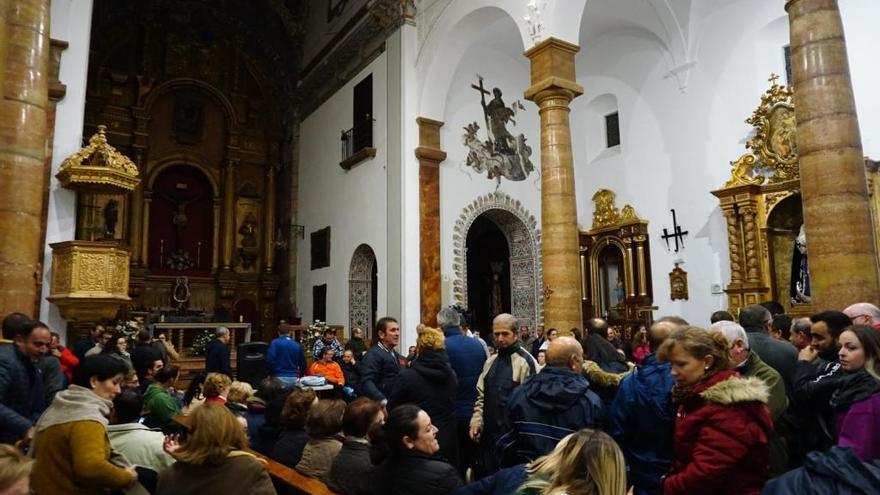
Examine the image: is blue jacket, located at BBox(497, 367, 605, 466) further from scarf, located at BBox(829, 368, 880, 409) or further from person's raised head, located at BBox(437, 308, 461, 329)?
person's raised head, located at BBox(437, 308, 461, 329)

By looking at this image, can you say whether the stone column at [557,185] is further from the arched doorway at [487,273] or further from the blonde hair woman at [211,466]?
the blonde hair woman at [211,466]

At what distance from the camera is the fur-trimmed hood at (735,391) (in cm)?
232

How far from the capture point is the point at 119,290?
10.1 meters

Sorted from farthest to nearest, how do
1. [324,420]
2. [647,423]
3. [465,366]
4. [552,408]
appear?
[465,366]
[324,420]
[552,408]
[647,423]

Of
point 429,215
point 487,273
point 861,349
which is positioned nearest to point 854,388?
point 861,349

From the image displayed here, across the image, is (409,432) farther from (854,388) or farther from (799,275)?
(799,275)

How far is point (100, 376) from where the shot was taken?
2943 mm

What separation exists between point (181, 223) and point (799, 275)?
15.6m

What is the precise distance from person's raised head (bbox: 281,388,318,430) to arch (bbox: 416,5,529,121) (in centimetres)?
1032

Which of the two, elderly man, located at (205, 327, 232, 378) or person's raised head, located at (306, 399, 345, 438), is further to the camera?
elderly man, located at (205, 327, 232, 378)

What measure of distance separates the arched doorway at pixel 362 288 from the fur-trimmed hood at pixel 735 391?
12329 mm

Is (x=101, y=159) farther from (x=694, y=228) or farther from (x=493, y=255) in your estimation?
(x=694, y=228)

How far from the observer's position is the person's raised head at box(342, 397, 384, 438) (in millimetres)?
3318

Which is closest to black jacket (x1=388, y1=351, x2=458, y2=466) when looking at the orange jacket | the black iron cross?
the orange jacket
